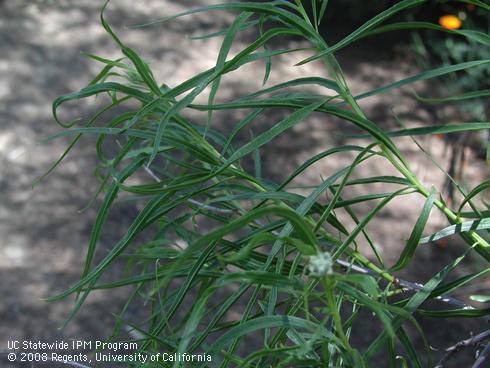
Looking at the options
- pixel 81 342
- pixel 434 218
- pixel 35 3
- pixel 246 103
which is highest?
pixel 35 3

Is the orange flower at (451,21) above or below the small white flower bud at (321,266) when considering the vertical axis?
above

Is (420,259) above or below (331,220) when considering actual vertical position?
above

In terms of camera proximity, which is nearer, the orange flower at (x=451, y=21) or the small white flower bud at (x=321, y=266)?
the small white flower bud at (x=321, y=266)

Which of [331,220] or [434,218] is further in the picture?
[434,218]

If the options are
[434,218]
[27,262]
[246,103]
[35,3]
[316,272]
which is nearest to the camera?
[316,272]

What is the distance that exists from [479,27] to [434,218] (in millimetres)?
1105

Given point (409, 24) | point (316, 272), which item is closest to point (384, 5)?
point (409, 24)

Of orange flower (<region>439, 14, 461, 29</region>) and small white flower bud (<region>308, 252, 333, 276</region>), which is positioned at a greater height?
orange flower (<region>439, 14, 461, 29</region>)

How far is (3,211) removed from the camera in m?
2.63

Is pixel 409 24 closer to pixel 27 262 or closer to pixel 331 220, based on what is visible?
pixel 331 220

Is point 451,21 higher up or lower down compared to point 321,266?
higher up

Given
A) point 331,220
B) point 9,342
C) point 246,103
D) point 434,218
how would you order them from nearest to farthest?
1. point 246,103
2. point 331,220
3. point 9,342
4. point 434,218

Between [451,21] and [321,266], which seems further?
[451,21]

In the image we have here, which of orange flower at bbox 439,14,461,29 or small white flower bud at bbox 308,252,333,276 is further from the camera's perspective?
orange flower at bbox 439,14,461,29
